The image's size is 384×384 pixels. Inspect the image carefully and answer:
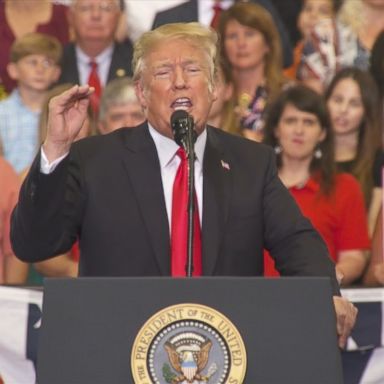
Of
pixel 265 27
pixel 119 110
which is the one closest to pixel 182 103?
pixel 119 110

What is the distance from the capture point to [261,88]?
7234 millimetres

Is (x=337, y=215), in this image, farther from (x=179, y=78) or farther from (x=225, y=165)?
(x=179, y=78)

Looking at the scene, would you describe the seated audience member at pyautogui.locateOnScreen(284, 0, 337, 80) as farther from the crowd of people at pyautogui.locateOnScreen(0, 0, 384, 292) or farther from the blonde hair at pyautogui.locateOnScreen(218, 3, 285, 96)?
the blonde hair at pyautogui.locateOnScreen(218, 3, 285, 96)

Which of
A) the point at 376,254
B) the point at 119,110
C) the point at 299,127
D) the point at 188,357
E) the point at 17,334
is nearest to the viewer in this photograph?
the point at 188,357

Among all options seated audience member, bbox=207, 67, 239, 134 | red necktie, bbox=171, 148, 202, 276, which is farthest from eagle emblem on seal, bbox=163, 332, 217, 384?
seated audience member, bbox=207, 67, 239, 134

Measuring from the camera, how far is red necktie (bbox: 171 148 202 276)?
3.77 metres

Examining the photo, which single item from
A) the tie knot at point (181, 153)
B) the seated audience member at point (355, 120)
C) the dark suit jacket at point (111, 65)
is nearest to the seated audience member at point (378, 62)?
the seated audience member at point (355, 120)

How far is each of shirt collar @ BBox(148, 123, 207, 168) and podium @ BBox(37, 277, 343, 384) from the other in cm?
91

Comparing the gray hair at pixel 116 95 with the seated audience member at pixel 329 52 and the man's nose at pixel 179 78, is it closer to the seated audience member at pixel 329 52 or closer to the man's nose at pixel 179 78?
the seated audience member at pixel 329 52

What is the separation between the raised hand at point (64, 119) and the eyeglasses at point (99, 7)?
4.05 m

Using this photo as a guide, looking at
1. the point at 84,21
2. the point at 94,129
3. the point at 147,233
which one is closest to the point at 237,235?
the point at 147,233

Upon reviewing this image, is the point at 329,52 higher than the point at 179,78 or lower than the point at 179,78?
higher

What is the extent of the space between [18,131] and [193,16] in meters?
1.34

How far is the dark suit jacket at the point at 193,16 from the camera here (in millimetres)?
7527
